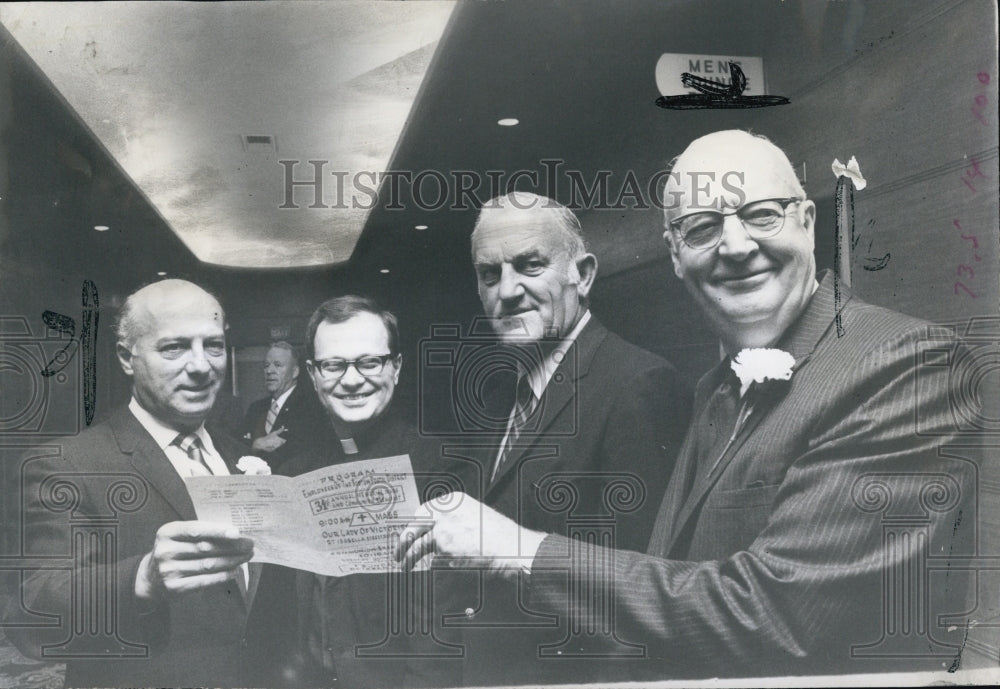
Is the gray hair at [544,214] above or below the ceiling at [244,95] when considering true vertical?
below

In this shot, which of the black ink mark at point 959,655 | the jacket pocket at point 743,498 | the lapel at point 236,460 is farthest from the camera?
the black ink mark at point 959,655

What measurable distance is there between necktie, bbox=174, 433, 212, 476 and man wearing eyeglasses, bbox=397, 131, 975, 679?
2.94 ft

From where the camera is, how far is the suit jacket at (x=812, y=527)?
3.48 m

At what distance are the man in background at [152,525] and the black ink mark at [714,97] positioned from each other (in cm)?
209

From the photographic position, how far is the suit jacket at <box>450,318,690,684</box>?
355 centimetres

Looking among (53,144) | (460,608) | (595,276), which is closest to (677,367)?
(595,276)

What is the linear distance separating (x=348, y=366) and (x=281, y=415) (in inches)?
13.5

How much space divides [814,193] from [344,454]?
223 centimetres

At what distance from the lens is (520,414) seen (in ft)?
11.7

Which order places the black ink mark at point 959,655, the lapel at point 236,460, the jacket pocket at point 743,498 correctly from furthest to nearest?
the black ink mark at point 959,655 < the lapel at point 236,460 < the jacket pocket at point 743,498

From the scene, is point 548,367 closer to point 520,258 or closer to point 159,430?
point 520,258

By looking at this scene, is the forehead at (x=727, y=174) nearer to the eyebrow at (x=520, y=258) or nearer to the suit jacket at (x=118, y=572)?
the eyebrow at (x=520, y=258)

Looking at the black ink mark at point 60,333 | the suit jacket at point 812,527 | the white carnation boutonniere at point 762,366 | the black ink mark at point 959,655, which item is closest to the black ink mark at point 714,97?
the suit jacket at point 812,527

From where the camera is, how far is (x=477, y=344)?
11.6 feet
